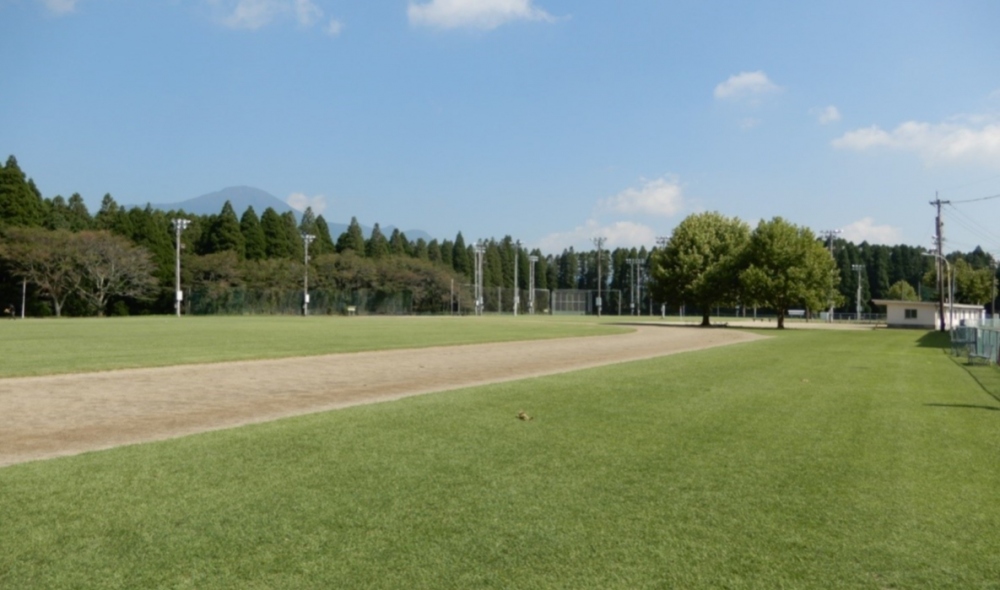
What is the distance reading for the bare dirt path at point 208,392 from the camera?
32.8ft

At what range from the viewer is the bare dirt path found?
9.98 metres

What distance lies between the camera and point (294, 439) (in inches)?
355

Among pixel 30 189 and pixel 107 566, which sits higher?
pixel 30 189

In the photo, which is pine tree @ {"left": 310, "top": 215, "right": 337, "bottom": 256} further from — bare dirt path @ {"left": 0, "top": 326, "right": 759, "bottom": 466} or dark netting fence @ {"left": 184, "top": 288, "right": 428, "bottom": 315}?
bare dirt path @ {"left": 0, "top": 326, "right": 759, "bottom": 466}

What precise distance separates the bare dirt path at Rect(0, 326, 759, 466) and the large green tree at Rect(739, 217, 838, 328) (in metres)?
41.9

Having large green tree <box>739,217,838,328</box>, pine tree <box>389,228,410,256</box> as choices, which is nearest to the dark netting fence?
pine tree <box>389,228,410,256</box>

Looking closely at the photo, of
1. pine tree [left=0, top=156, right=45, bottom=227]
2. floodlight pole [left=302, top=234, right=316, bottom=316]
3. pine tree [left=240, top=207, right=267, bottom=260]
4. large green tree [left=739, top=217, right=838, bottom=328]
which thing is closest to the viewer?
large green tree [left=739, top=217, right=838, bottom=328]

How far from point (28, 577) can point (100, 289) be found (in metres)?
84.7

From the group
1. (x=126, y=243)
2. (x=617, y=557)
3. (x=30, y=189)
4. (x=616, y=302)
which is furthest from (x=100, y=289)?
(x=616, y=302)

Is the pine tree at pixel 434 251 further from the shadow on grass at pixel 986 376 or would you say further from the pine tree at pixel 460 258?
the shadow on grass at pixel 986 376

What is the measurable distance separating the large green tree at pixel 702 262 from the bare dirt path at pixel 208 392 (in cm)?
4508

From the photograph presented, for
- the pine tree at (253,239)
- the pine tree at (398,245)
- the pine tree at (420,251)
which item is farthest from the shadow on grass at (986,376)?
the pine tree at (420,251)

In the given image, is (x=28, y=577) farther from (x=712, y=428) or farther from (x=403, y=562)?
(x=712, y=428)

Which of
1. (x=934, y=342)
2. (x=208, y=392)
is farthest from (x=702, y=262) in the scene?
(x=208, y=392)
